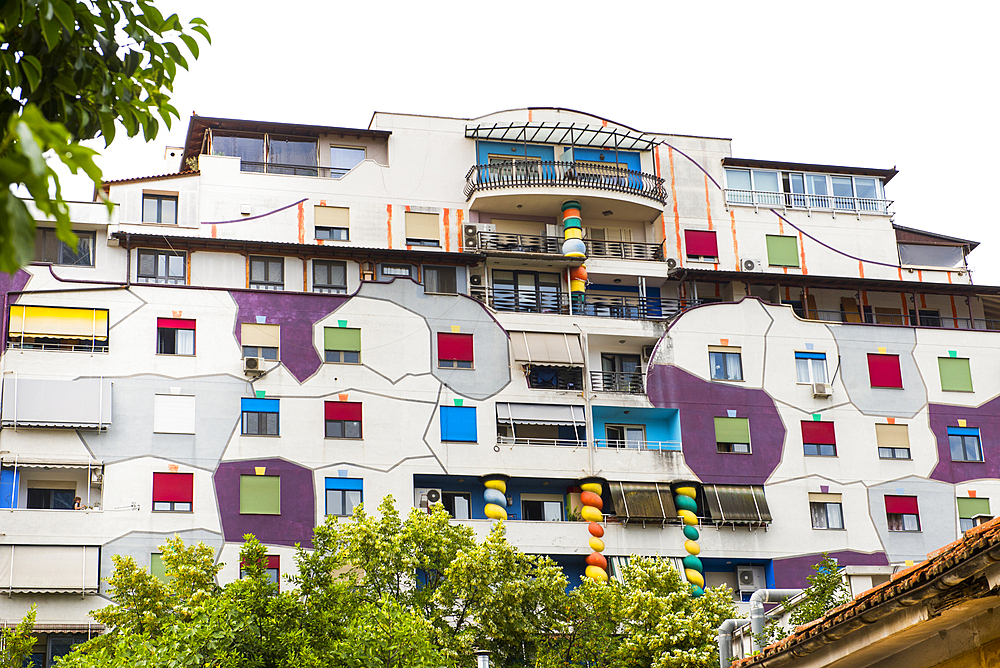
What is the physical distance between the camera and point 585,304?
4494cm

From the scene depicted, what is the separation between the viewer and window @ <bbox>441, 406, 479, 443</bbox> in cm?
4028

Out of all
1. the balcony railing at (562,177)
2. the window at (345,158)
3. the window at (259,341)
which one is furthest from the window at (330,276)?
the balcony railing at (562,177)

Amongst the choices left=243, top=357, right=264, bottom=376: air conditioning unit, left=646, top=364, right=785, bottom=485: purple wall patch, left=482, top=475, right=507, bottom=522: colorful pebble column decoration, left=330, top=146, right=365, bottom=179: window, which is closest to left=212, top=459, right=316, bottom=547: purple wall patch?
left=243, top=357, right=264, bottom=376: air conditioning unit

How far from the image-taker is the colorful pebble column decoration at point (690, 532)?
39.7 m

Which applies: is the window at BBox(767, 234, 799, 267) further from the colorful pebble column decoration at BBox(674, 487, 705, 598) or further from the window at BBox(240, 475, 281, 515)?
the window at BBox(240, 475, 281, 515)

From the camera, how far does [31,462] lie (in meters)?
36.6

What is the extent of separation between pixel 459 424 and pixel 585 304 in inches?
289

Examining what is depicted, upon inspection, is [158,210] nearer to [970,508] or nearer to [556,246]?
[556,246]

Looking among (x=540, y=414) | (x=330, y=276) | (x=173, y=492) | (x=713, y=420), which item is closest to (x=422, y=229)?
(x=330, y=276)

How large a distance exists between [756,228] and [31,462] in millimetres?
26586

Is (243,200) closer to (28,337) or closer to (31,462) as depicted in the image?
(28,337)

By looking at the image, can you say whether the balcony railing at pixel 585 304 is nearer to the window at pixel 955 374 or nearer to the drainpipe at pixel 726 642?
the window at pixel 955 374

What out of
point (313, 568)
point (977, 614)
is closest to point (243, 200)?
point (313, 568)

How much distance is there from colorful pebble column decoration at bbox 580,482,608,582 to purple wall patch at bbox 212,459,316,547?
8.52 metres
